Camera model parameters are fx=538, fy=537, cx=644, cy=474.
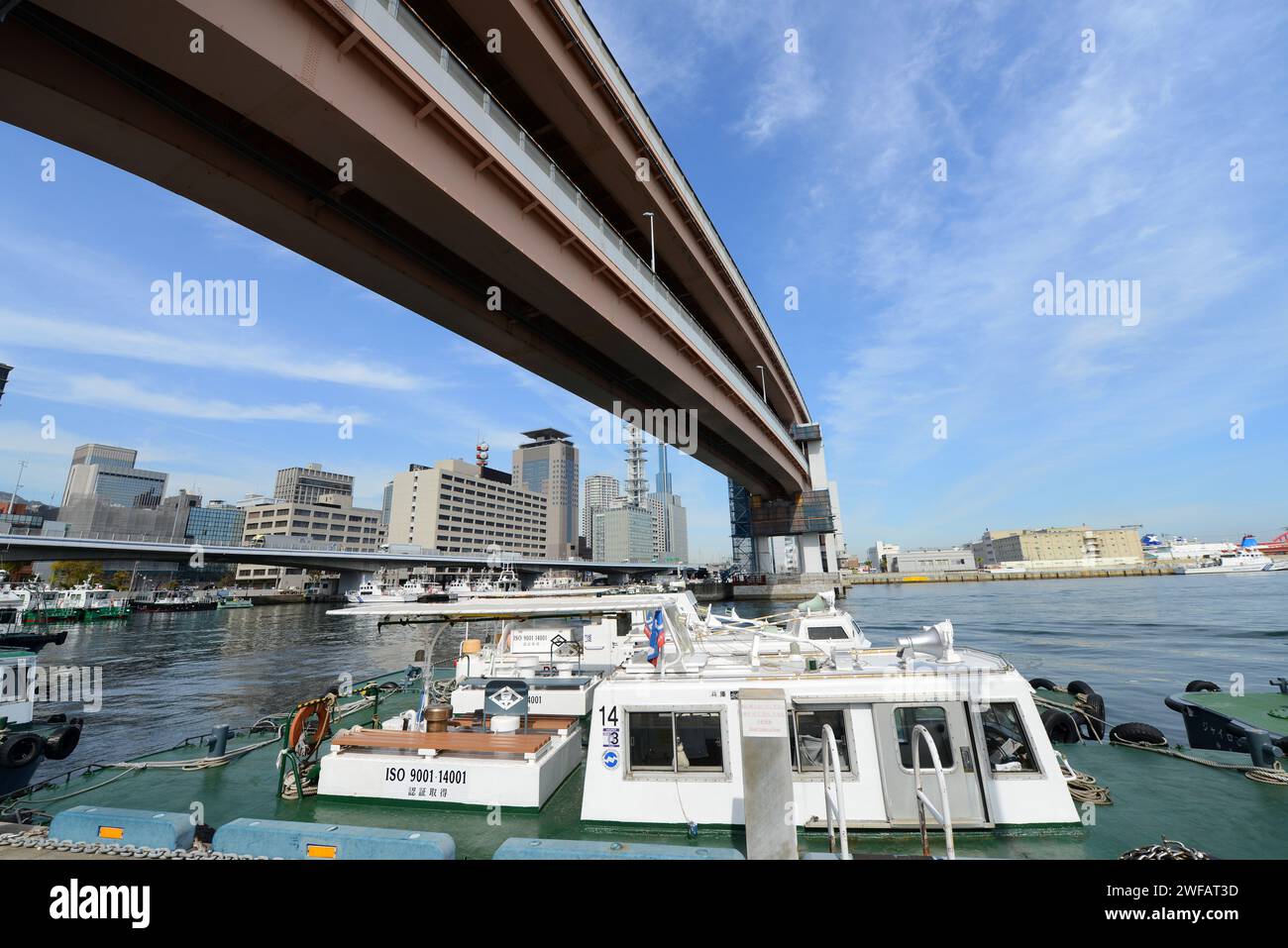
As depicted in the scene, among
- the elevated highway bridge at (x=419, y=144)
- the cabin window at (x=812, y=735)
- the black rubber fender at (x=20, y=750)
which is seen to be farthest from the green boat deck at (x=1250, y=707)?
the black rubber fender at (x=20, y=750)

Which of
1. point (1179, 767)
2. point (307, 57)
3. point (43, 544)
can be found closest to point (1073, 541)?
point (1179, 767)

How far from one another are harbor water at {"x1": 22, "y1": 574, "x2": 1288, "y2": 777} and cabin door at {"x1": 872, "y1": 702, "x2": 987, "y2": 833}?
13493 millimetres

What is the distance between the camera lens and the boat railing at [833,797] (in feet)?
16.3

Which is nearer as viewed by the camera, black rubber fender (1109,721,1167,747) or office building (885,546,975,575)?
black rubber fender (1109,721,1167,747)

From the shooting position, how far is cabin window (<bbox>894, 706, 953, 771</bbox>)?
6.71 meters

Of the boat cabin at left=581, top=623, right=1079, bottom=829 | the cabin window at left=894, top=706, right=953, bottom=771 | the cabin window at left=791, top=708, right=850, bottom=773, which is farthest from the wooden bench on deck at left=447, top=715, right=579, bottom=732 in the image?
the cabin window at left=894, top=706, right=953, bottom=771

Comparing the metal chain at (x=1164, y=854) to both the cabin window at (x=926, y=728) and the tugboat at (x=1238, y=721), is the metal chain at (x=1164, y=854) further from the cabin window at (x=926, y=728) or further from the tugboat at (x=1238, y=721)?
the tugboat at (x=1238, y=721)

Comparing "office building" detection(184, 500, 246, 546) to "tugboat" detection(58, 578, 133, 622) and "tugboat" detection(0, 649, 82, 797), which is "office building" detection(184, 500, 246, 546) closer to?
"tugboat" detection(58, 578, 133, 622)

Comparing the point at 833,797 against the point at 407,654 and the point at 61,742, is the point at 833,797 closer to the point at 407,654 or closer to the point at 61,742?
the point at 61,742

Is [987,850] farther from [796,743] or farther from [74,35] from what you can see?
[74,35]

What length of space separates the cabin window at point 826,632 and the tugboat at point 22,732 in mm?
17867

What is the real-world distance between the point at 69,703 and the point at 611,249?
2980 centimetres

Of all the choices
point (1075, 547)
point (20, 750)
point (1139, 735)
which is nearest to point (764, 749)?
point (1139, 735)

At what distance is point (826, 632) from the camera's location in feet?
54.7
